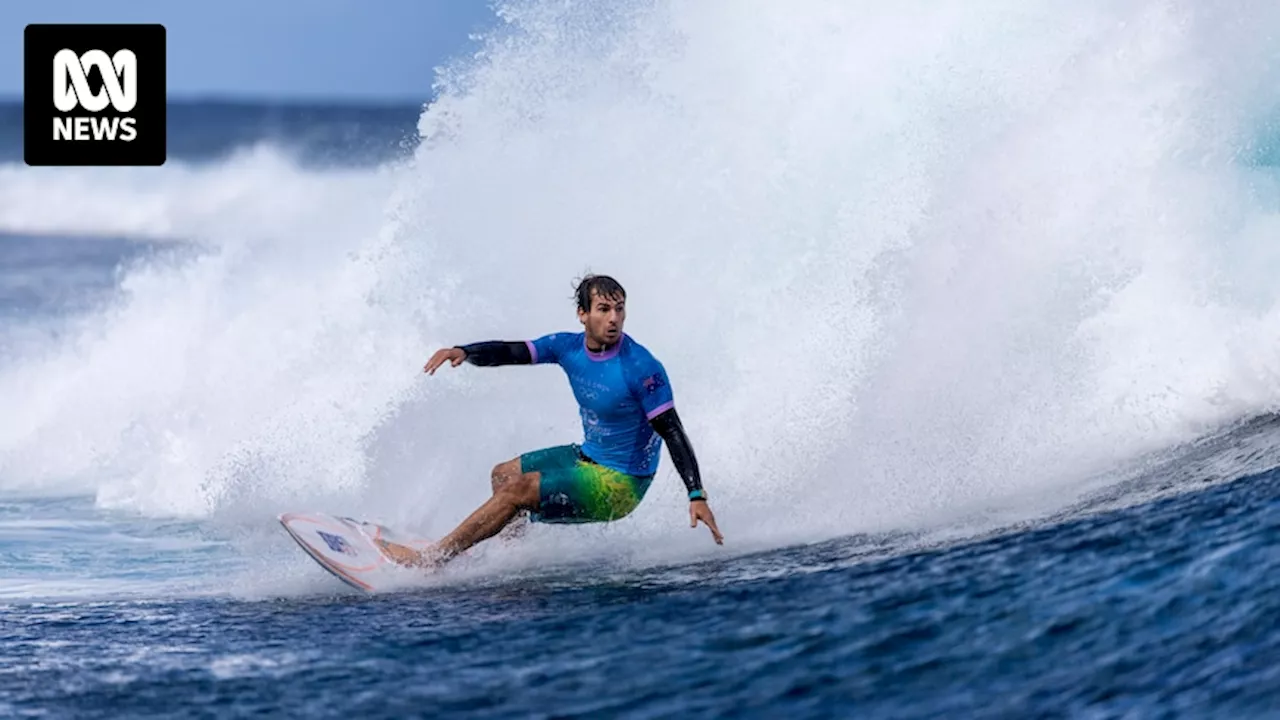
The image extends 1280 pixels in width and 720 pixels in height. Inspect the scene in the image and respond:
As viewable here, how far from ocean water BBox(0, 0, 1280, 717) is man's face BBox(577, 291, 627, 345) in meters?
1.13

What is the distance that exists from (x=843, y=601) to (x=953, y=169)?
18.2ft

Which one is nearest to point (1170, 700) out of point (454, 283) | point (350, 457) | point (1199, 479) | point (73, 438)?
point (1199, 479)

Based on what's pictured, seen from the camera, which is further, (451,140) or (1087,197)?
(451,140)

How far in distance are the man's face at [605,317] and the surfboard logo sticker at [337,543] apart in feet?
5.26

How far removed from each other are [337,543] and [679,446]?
5.83ft

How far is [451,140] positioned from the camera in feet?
46.0

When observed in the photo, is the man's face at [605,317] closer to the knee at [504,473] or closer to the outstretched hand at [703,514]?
the knee at [504,473]

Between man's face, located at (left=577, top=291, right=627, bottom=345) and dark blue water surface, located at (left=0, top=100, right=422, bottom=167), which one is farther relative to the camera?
dark blue water surface, located at (left=0, top=100, right=422, bottom=167)

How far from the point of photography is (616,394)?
8.01m

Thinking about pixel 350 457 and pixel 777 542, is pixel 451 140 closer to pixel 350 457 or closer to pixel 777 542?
pixel 350 457

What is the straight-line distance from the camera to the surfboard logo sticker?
26.6ft

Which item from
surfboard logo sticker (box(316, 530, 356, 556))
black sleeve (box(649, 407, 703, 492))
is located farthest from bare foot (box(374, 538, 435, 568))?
black sleeve (box(649, 407, 703, 492))

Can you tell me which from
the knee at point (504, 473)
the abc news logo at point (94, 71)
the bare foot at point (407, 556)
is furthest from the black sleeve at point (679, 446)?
the abc news logo at point (94, 71)

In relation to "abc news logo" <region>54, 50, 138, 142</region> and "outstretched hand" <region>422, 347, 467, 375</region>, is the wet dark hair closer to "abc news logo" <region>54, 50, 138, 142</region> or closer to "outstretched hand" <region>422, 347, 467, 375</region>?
"outstretched hand" <region>422, 347, 467, 375</region>
